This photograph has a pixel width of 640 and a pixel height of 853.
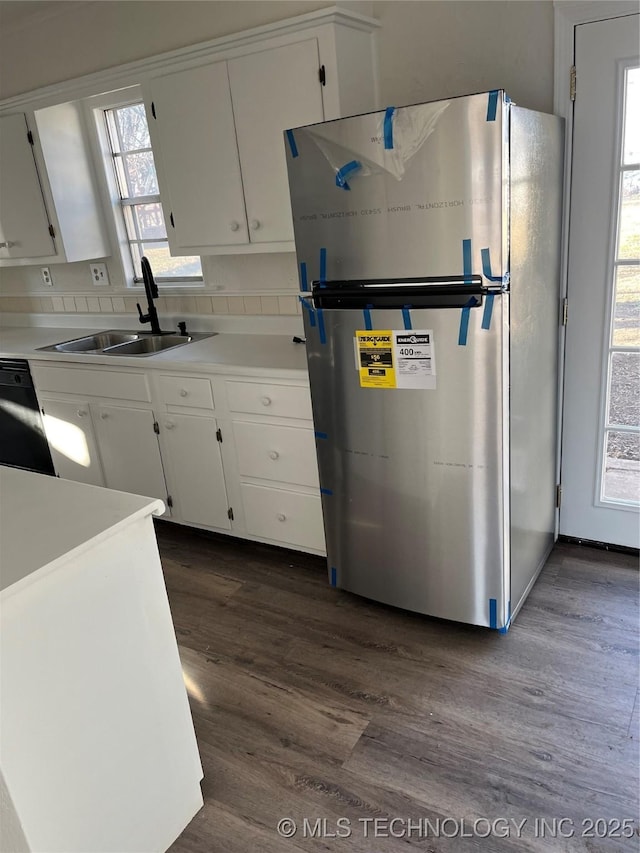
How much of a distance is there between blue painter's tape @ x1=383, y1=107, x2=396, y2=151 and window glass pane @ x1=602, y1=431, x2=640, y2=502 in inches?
56.2

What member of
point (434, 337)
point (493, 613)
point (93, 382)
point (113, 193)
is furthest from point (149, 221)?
point (493, 613)

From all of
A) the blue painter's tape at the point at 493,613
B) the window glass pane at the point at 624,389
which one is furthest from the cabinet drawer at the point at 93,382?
the window glass pane at the point at 624,389

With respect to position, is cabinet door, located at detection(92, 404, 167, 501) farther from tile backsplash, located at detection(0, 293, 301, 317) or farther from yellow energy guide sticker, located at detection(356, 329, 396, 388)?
yellow energy guide sticker, located at detection(356, 329, 396, 388)

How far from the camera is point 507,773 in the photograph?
1.76m

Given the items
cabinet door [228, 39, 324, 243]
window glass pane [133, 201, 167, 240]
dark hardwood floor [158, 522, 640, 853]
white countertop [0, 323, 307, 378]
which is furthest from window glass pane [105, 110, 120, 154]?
dark hardwood floor [158, 522, 640, 853]

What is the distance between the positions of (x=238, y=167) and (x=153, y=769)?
7.14 ft

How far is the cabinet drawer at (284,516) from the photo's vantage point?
269 centimetres

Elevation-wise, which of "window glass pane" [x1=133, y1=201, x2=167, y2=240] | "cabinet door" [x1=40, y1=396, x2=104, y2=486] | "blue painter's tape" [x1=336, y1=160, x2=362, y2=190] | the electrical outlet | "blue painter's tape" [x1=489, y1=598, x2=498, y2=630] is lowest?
"blue painter's tape" [x1=489, y1=598, x2=498, y2=630]

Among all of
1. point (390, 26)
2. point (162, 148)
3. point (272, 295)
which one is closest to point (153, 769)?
point (272, 295)

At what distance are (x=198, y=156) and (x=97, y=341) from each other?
1.31 meters

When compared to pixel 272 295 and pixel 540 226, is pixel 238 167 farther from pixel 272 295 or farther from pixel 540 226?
pixel 540 226

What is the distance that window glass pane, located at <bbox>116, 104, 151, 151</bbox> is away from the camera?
3.38 metres

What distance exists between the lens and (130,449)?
3133 millimetres

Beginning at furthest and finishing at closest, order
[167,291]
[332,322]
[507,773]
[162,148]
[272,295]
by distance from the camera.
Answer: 1. [167,291]
2. [272,295]
3. [162,148]
4. [332,322]
5. [507,773]
